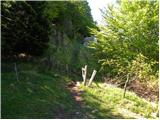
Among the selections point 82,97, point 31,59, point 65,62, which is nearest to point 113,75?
point 65,62

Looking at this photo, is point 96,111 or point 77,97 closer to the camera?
point 96,111

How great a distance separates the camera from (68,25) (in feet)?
125

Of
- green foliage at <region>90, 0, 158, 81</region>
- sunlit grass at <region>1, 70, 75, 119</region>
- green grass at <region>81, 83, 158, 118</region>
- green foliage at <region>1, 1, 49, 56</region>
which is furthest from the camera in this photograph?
green foliage at <region>90, 0, 158, 81</region>

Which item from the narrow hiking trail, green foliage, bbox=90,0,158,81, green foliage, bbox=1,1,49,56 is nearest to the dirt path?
the narrow hiking trail

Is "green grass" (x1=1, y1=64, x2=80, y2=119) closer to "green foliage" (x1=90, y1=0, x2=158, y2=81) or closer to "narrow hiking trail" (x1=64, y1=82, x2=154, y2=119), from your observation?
"narrow hiking trail" (x1=64, y1=82, x2=154, y2=119)

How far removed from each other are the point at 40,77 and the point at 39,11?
569 cm

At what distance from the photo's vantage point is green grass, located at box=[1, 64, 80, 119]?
1684 cm

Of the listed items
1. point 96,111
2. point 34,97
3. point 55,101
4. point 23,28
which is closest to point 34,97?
point 34,97

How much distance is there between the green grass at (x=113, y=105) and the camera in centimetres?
1825

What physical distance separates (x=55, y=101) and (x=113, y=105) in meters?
3.19

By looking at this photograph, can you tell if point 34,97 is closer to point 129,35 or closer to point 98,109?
point 98,109

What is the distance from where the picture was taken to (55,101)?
62.9 ft

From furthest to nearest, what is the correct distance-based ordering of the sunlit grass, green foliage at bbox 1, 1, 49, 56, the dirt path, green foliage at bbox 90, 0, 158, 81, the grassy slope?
green foliage at bbox 90, 0, 158, 81 → green foliage at bbox 1, 1, 49, 56 → the dirt path → the grassy slope → the sunlit grass

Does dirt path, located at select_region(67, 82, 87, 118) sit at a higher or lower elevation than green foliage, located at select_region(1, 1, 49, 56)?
lower
